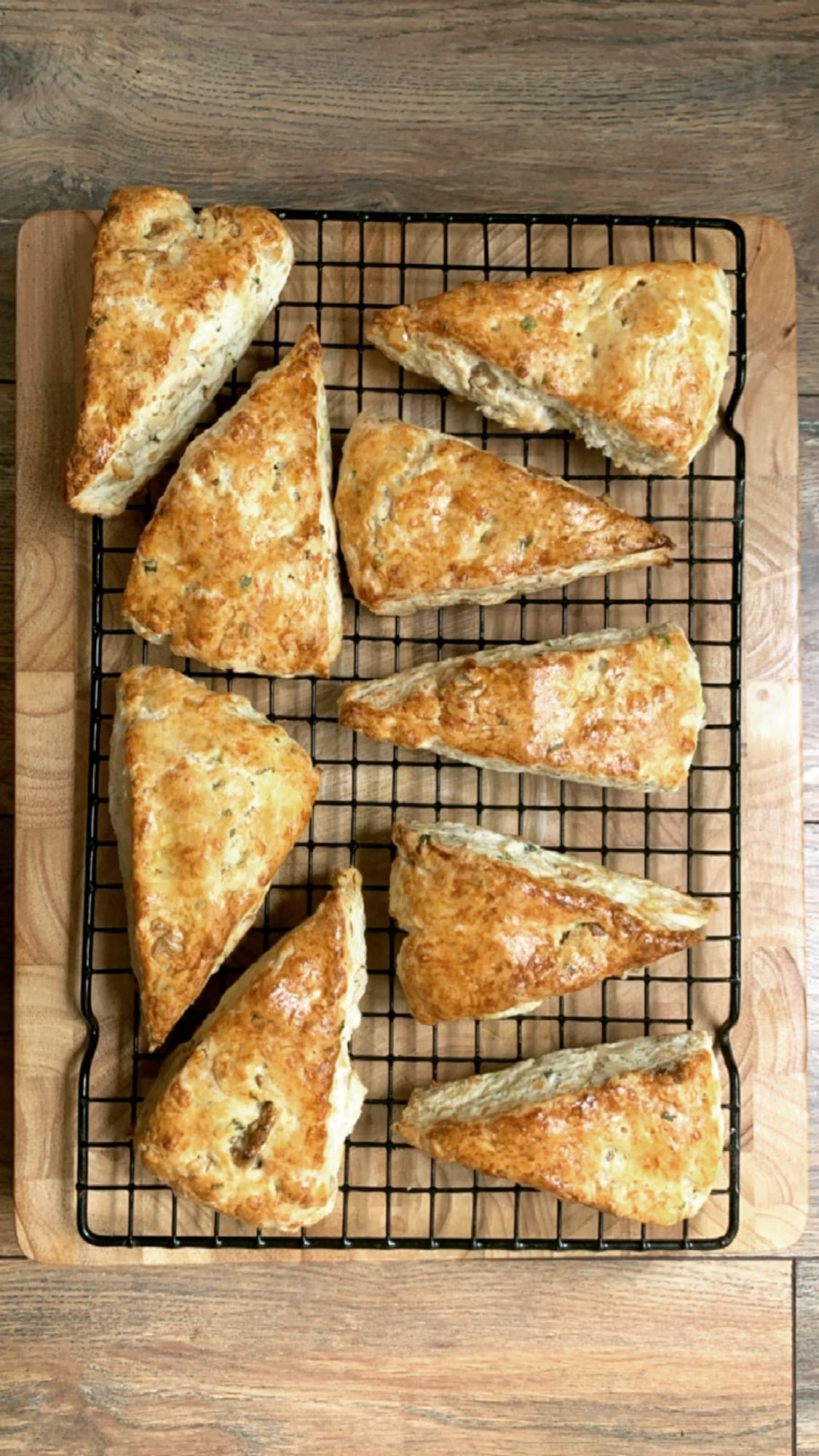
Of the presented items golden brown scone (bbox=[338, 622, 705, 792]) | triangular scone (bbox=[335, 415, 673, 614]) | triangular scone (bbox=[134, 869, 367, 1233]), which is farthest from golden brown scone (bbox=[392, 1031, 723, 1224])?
triangular scone (bbox=[335, 415, 673, 614])

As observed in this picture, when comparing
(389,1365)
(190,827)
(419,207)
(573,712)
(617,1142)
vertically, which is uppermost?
(419,207)

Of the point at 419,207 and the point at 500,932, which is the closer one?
the point at 500,932

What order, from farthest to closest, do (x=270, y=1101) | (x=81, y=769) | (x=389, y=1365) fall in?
(x=389, y=1365)
(x=81, y=769)
(x=270, y=1101)

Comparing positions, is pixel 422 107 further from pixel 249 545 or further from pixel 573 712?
pixel 573 712

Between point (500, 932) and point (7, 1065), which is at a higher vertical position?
point (500, 932)

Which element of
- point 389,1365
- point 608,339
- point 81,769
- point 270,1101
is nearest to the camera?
point 270,1101

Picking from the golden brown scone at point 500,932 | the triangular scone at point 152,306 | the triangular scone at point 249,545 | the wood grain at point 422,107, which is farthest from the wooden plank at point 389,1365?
the wood grain at point 422,107

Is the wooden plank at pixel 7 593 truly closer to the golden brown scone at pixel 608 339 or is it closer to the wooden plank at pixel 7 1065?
the wooden plank at pixel 7 1065

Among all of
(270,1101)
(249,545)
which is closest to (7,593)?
(249,545)
